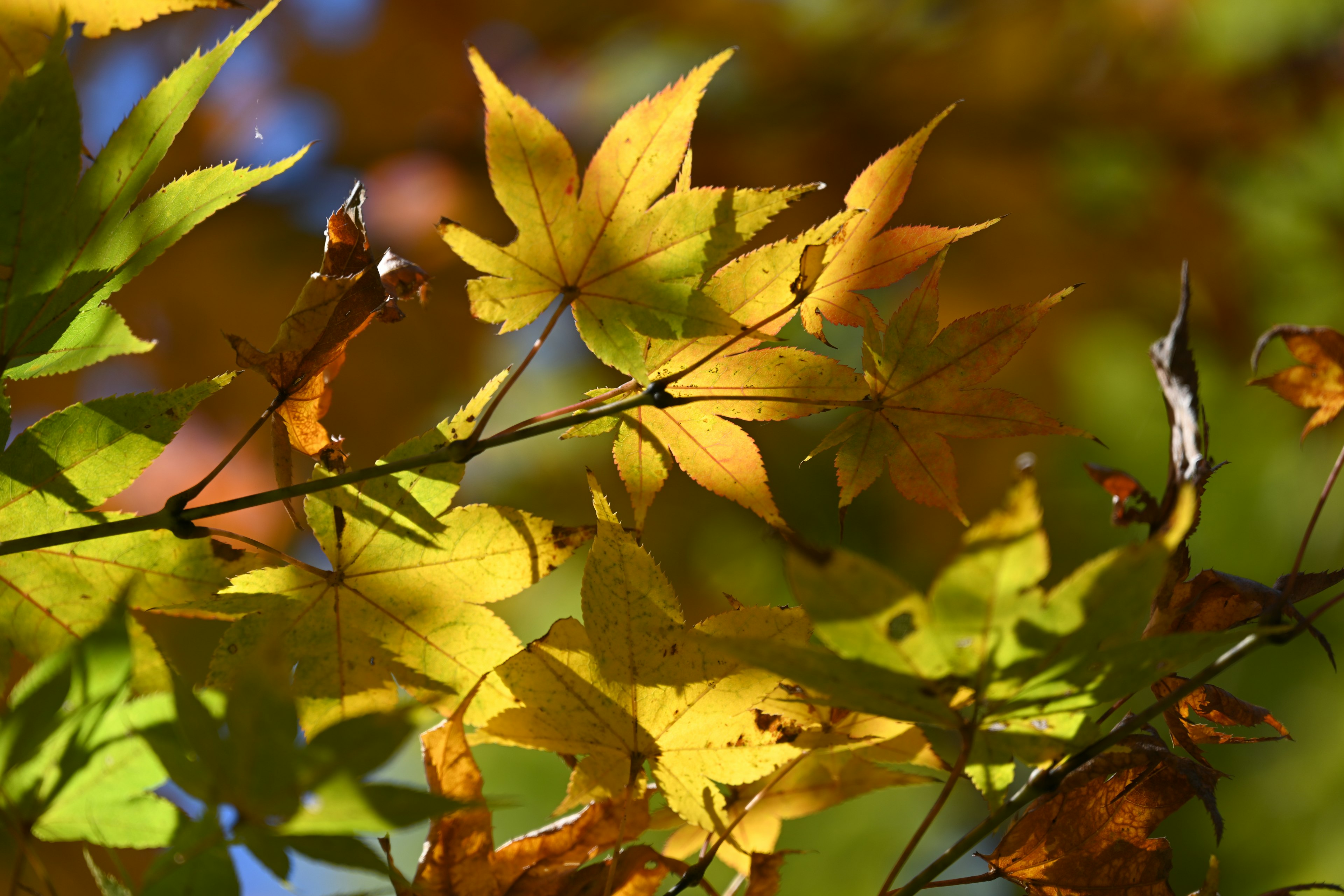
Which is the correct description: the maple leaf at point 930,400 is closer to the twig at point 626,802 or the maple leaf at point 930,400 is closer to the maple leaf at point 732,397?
the maple leaf at point 732,397

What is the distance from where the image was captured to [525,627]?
2.95 meters

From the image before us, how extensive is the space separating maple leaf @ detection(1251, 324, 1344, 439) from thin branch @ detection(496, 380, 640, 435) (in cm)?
29

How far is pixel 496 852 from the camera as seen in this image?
0.43m

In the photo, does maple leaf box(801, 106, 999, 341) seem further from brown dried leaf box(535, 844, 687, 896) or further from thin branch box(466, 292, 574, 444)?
brown dried leaf box(535, 844, 687, 896)

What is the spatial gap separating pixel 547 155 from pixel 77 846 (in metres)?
1.51

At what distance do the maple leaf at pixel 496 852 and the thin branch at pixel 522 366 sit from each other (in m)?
0.13

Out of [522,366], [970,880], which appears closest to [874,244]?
[522,366]

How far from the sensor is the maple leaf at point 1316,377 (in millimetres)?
398

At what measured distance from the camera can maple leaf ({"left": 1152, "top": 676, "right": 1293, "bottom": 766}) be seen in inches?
15.4

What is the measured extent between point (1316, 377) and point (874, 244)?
0.22 metres

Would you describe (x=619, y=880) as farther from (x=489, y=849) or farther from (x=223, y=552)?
(x=223, y=552)

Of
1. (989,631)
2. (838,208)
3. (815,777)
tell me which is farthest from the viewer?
(838,208)

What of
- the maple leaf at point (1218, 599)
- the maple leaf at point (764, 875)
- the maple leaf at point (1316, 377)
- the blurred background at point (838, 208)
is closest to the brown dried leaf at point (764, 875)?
the maple leaf at point (764, 875)

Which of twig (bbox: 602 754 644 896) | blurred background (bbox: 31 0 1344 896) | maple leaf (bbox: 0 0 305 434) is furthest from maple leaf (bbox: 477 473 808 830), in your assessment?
blurred background (bbox: 31 0 1344 896)
